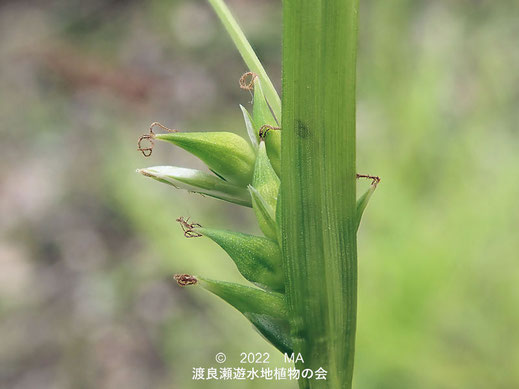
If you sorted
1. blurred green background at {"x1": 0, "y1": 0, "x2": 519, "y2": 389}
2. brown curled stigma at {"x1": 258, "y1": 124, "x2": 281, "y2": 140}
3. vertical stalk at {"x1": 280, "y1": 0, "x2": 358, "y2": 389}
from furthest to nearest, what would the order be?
1. blurred green background at {"x1": 0, "y1": 0, "x2": 519, "y2": 389}
2. brown curled stigma at {"x1": 258, "y1": 124, "x2": 281, "y2": 140}
3. vertical stalk at {"x1": 280, "y1": 0, "x2": 358, "y2": 389}

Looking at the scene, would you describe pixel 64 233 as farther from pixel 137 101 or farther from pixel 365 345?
pixel 365 345

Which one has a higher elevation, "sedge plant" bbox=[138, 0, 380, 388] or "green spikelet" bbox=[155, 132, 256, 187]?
"green spikelet" bbox=[155, 132, 256, 187]

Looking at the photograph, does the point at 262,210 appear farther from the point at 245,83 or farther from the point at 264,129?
the point at 245,83

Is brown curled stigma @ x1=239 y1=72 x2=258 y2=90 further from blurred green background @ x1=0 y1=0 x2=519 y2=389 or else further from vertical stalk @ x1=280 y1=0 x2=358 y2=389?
blurred green background @ x1=0 y1=0 x2=519 y2=389

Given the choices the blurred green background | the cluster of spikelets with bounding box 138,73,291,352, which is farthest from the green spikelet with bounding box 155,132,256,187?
the blurred green background

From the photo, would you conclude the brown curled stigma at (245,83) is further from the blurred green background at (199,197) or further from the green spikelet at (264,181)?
the blurred green background at (199,197)

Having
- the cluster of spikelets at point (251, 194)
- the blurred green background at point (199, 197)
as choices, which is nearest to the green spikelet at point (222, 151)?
the cluster of spikelets at point (251, 194)
